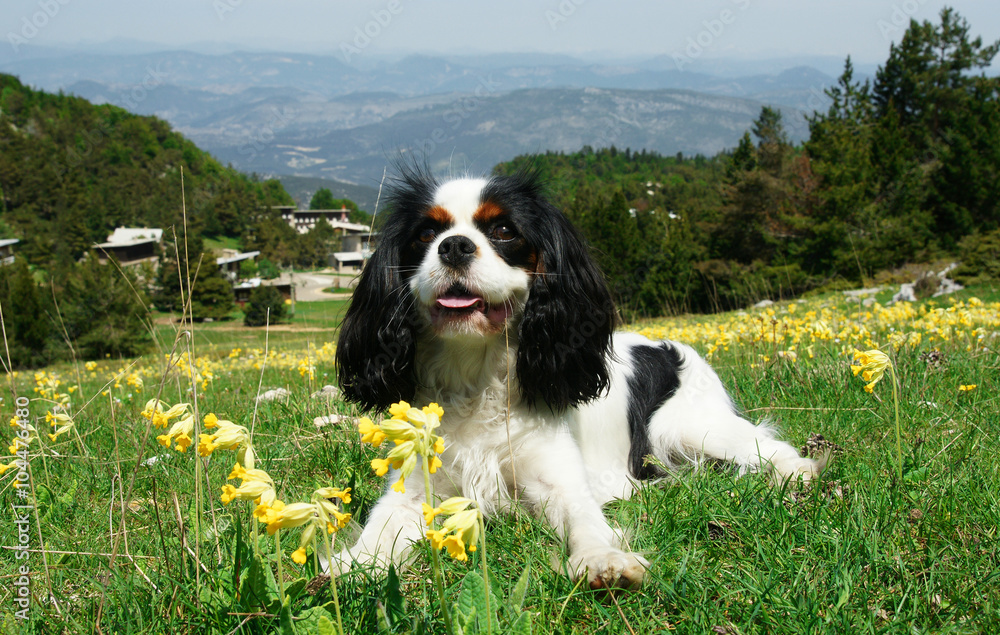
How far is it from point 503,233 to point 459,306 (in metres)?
0.42

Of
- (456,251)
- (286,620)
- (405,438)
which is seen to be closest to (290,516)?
(405,438)

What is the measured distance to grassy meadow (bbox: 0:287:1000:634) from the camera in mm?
1465

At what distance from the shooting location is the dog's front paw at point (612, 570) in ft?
5.50

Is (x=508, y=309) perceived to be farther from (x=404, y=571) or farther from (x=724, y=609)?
(x=724, y=609)

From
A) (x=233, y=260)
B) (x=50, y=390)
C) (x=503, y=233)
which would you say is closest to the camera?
(x=503, y=233)

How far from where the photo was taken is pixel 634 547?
81.7 inches

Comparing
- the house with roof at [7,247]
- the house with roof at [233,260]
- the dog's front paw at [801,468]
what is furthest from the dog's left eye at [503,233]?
the house with roof at [7,247]

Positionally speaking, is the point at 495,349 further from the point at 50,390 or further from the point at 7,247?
the point at 7,247

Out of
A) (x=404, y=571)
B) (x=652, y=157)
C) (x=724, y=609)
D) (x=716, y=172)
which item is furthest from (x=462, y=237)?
(x=652, y=157)

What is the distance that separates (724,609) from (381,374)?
1677 millimetres

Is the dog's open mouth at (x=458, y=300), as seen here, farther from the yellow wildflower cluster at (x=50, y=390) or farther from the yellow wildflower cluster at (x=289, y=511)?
the yellow wildflower cluster at (x=50, y=390)

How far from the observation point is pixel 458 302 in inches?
96.6

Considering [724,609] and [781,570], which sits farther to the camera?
[781,570]

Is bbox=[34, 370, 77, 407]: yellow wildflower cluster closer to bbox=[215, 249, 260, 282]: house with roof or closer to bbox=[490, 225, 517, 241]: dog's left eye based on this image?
bbox=[490, 225, 517, 241]: dog's left eye
